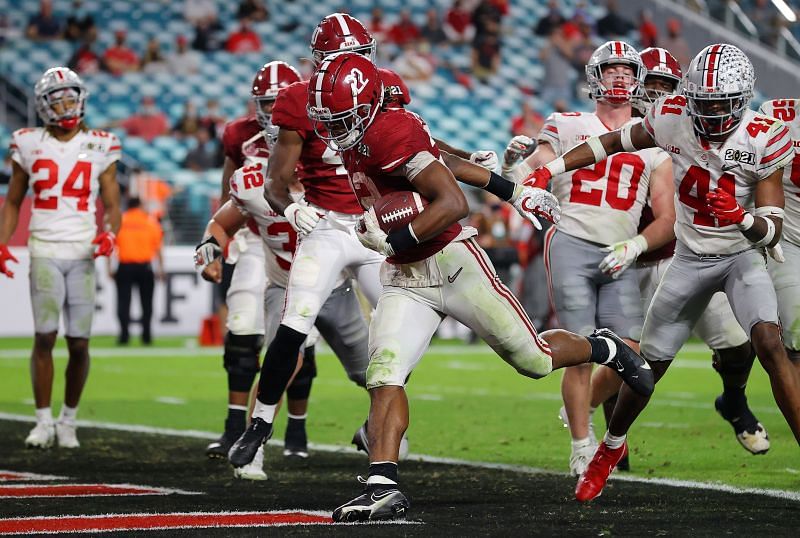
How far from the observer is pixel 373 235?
16.6ft

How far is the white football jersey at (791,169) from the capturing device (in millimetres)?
6152

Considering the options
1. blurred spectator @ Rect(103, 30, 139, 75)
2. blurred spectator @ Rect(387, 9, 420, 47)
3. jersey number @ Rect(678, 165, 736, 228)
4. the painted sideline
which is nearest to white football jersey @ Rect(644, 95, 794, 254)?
jersey number @ Rect(678, 165, 736, 228)

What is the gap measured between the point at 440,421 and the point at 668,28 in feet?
47.1

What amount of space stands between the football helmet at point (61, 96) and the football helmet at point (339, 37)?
202 cm

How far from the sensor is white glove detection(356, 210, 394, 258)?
5.03m

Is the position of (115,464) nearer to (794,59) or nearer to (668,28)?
(794,59)

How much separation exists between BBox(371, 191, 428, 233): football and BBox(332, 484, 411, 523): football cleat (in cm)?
92

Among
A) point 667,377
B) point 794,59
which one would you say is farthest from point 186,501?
point 794,59

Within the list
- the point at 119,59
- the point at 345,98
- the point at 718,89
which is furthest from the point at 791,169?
the point at 119,59

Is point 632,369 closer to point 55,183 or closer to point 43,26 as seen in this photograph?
point 55,183

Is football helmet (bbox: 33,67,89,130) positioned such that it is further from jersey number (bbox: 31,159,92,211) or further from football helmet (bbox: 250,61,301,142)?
football helmet (bbox: 250,61,301,142)

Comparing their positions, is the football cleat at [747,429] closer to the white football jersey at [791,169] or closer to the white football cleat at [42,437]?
the white football jersey at [791,169]

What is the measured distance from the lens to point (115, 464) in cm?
688

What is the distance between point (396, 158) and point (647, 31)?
17.9 metres
